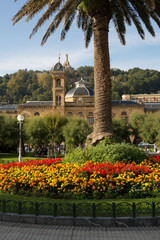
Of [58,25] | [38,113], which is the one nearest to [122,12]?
[58,25]

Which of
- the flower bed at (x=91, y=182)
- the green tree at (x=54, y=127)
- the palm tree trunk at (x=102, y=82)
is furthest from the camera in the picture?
the green tree at (x=54, y=127)

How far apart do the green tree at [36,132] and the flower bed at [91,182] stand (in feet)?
89.8

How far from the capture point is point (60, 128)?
4156 centimetres

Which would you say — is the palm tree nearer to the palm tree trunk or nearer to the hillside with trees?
the palm tree trunk

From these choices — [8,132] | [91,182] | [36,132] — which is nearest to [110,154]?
[91,182]

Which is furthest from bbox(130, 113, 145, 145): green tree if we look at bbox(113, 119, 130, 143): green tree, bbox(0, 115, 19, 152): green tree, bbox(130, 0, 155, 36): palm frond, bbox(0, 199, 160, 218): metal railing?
bbox(0, 199, 160, 218): metal railing

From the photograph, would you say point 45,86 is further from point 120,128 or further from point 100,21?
point 100,21

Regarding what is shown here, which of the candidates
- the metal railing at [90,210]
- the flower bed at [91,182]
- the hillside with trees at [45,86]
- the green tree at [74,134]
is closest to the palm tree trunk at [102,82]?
the flower bed at [91,182]

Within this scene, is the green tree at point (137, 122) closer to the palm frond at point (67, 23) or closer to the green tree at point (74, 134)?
the green tree at point (74, 134)

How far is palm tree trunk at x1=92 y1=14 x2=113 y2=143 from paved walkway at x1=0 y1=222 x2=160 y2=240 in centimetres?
679

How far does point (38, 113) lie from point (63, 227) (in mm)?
64667

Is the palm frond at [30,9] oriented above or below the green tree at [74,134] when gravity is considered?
above

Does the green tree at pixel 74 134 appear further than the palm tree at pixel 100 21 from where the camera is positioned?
Yes

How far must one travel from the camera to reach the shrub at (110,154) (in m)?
11.7
